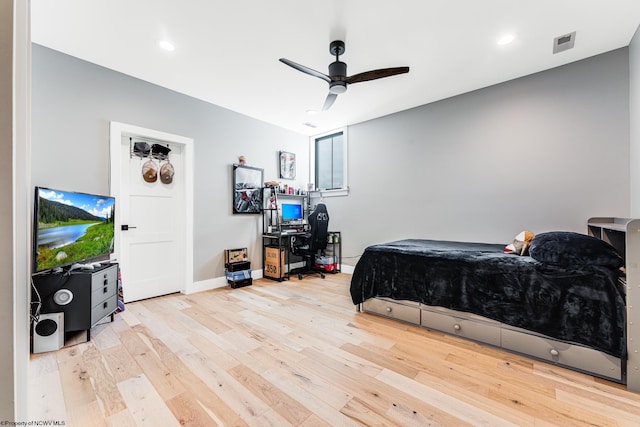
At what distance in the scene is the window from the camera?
4965mm

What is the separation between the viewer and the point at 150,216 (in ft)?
11.1

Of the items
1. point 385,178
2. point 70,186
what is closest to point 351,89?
point 385,178

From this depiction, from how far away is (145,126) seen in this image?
3.21 metres

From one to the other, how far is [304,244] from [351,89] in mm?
2569

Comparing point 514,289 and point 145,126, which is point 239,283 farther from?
point 514,289

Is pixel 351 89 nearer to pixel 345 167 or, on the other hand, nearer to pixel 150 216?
pixel 345 167

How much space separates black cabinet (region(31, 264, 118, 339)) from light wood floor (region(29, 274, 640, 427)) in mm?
197

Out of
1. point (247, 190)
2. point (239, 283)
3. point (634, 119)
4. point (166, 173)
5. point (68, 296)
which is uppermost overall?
point (634, 119)

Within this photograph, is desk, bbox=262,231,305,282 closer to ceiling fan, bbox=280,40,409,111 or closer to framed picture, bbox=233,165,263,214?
framed picture, bbox=233,165,263,214

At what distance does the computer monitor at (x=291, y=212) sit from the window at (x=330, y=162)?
0.64m

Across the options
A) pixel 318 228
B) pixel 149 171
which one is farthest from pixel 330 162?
pixel 149 171

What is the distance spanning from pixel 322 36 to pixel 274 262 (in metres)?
3.16

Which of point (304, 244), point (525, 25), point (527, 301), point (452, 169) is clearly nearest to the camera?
point (527, 301)

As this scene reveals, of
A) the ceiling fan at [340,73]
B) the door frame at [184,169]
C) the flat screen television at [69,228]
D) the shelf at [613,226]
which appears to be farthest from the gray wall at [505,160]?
the flat screen television at [69,228]
